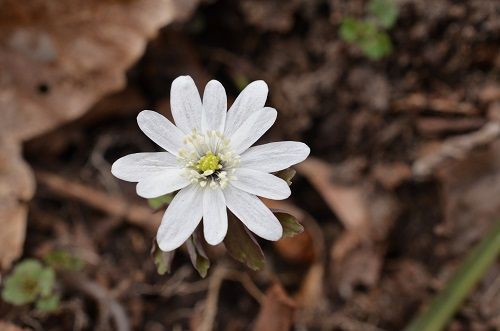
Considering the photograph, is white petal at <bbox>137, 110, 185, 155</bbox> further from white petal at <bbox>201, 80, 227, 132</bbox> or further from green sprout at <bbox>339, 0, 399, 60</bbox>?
green sprout at <bbox>339, 0, 399, 60</bbox>

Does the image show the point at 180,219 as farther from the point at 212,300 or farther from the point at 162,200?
the point at 212,300

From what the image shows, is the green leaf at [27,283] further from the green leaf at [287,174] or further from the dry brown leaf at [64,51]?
the green leaf at [287,174]

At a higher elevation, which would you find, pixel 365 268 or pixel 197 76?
pixel 197 76

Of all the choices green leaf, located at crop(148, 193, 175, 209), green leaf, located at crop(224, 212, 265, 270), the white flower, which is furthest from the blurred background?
the white flower

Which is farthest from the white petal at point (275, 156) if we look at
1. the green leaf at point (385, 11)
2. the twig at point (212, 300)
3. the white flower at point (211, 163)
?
the green leaf at point (385, 11)

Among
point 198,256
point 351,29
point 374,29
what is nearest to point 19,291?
point 198,256

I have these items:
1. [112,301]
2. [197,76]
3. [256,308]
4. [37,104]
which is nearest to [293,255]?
[256,308]

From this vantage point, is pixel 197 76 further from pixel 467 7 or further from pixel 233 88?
pixel 467 7
